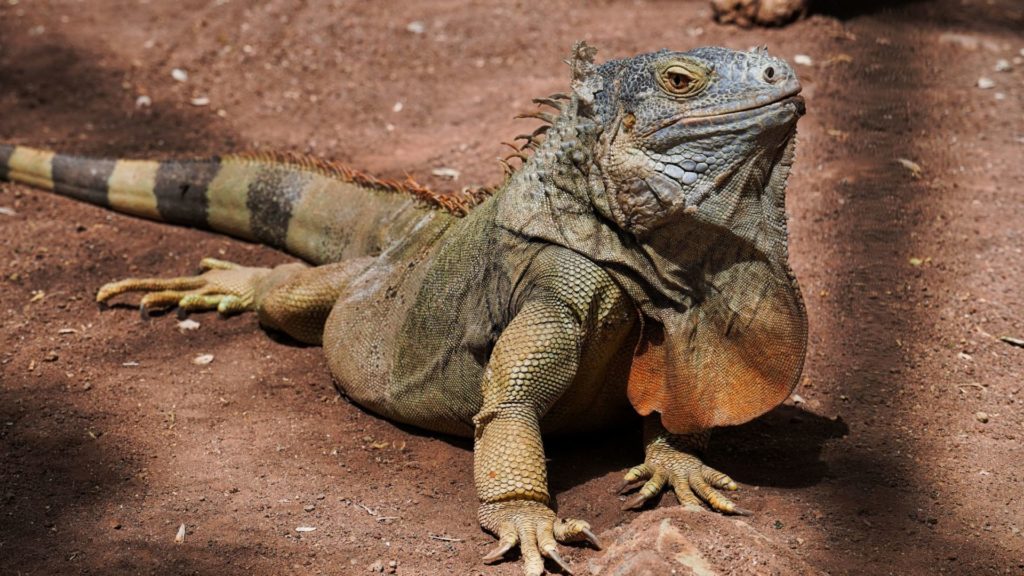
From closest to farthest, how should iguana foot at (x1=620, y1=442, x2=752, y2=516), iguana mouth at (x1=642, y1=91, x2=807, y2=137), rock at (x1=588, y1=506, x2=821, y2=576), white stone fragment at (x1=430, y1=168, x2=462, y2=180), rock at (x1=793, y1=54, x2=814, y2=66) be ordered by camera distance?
rock at (x1=588, y1=506, x2=821, y2=576) → iguana mouth at (x1=642, y1=91, x2=807, y2=137) → iguana foot at (x1=620, y1=442, x2=752, y2=516) → white stone fragment at (x1=430, y1=168, x2=462, y2=180) → rock at (x1=793, y1=54, x2=814, y2=66)

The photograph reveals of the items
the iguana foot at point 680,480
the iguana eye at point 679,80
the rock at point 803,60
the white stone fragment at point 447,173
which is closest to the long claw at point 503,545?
the iguana foot at point 680,480

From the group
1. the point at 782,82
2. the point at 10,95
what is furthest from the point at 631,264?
the point at 10,95

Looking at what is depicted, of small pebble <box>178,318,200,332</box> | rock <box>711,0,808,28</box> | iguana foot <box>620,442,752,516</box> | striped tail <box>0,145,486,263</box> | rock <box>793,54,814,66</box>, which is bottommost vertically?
small pebble <box>178,318,200,332</box>

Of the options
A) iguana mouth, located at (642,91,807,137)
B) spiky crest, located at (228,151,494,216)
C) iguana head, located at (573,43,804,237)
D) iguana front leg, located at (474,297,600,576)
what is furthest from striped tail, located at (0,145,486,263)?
iguana mouth, located at (642,91,807,137)

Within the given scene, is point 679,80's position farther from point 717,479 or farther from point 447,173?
point 447,173

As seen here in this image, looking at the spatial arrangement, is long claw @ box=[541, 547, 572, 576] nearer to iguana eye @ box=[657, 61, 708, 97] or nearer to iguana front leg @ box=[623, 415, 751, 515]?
iguana front leg @ box=[623, 415, 751, 515]

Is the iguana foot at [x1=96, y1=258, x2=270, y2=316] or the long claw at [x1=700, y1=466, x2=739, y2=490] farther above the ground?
the long claw at [x1=700, y1=466, x2=739, y2=490]

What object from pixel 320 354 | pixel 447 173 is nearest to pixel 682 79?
pixel 320 354
